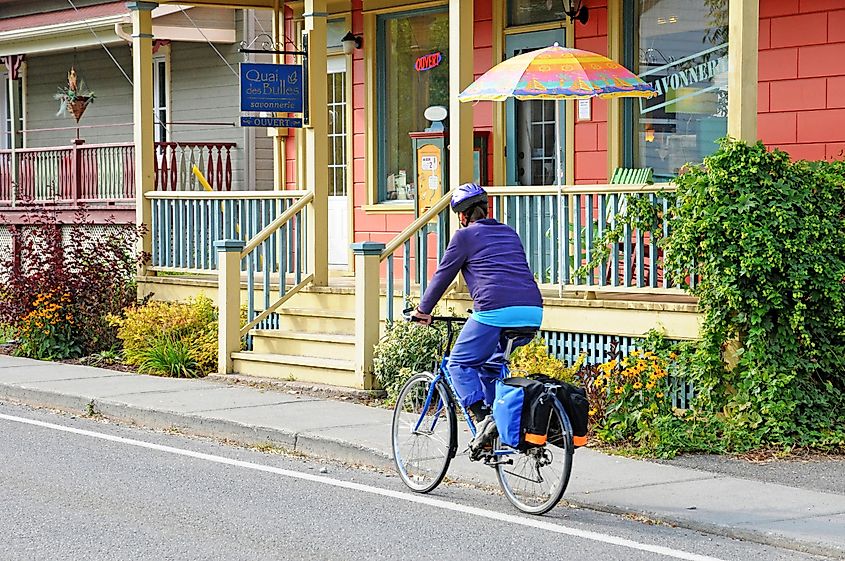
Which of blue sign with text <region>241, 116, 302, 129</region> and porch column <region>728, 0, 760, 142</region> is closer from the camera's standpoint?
porch column <region>728, 0, 760, 142</region>

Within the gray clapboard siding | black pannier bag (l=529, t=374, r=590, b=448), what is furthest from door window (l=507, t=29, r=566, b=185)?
the gray clapboard siding

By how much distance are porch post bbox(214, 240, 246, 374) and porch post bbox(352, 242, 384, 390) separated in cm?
187

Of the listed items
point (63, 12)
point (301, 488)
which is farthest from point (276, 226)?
point (63, 12)

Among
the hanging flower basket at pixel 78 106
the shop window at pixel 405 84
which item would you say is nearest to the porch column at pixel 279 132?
the shop window at pixel 405 84

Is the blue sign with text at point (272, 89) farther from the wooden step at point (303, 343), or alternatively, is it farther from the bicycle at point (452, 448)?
the bicycle at point (452, 448)

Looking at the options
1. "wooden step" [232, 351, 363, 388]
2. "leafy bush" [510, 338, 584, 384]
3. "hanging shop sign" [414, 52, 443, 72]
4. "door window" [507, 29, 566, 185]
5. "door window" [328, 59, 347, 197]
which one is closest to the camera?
"leafy bush" [510, 338, 584, 384]

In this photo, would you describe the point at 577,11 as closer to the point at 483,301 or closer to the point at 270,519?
the point at 483,301

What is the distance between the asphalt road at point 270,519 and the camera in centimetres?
716

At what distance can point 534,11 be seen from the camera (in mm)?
14930

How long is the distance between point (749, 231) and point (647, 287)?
1.48 meters

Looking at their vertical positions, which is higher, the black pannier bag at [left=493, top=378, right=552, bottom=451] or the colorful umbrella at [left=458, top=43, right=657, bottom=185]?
the colorful umbrella at [left=458, top=43, right=657, bottom=185]

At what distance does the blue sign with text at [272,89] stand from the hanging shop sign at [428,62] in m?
1.61

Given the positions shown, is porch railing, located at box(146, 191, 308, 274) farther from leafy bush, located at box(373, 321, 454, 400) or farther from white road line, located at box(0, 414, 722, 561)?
white road line, located at box(0, 414, 722, 561)

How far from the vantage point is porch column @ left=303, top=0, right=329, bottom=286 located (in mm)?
14375
